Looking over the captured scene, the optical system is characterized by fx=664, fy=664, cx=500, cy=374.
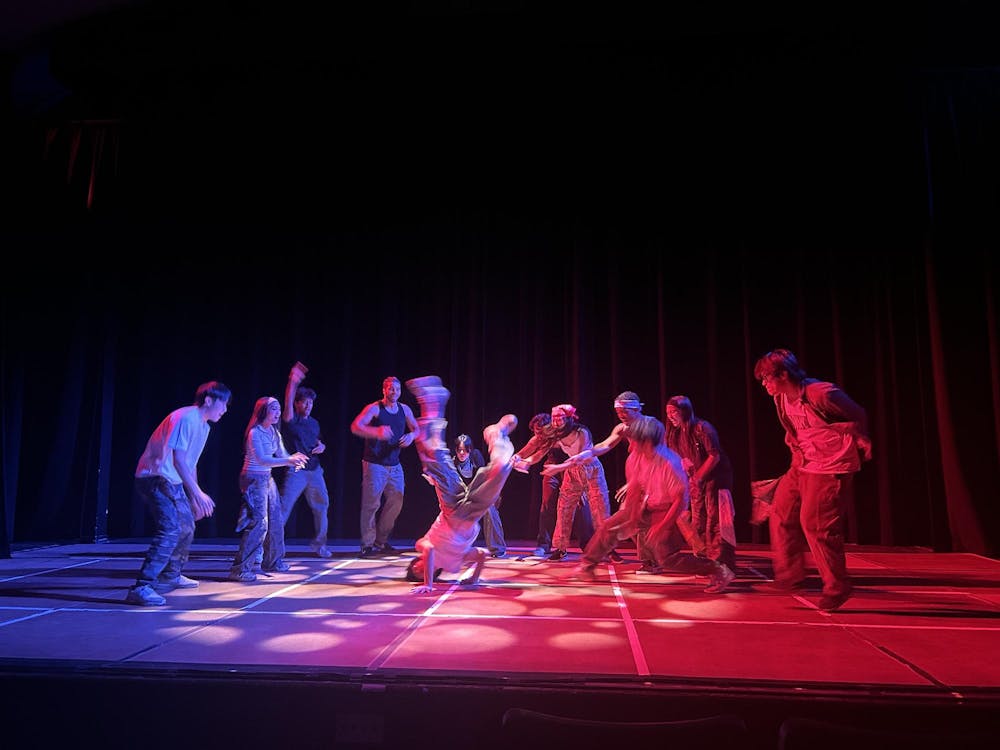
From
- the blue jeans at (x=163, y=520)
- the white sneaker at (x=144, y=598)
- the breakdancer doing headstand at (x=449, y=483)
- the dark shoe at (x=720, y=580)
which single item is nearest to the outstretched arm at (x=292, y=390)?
the blue jeans at (x=163, y=520)

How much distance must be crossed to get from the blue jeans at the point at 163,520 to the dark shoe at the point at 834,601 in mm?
4745

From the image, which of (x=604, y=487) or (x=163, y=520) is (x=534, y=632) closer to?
(x=163, y=520)

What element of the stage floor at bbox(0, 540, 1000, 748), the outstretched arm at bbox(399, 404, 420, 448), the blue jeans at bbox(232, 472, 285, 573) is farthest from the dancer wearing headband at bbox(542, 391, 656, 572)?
the blue jeans at bbox(232, 472, 285, 573)

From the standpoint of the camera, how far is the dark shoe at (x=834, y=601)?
4691 millimetres

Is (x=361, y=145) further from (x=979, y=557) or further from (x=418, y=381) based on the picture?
(x=979, y=557)

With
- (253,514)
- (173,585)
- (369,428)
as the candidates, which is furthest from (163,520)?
(369,428)

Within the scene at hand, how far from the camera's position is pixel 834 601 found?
4707mm

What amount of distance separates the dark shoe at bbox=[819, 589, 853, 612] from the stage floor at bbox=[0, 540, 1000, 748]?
49 mm

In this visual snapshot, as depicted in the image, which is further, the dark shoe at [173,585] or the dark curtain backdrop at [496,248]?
the dark curtain backdrop at [496,248]

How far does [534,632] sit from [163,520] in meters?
3.00

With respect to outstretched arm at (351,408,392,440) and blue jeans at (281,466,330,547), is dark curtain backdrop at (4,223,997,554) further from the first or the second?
outstretched arm at (351,408,392,440)

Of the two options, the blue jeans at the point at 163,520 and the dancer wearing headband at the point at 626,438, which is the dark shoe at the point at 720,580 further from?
the blue jeans at the point at 163,520

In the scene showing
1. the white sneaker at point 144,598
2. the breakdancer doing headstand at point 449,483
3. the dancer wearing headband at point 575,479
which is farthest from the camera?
the dancer wearing headband at point 575,479

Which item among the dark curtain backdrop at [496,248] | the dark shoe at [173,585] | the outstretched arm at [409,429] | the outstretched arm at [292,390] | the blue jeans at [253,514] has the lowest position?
the dark shoe at [173,585]
